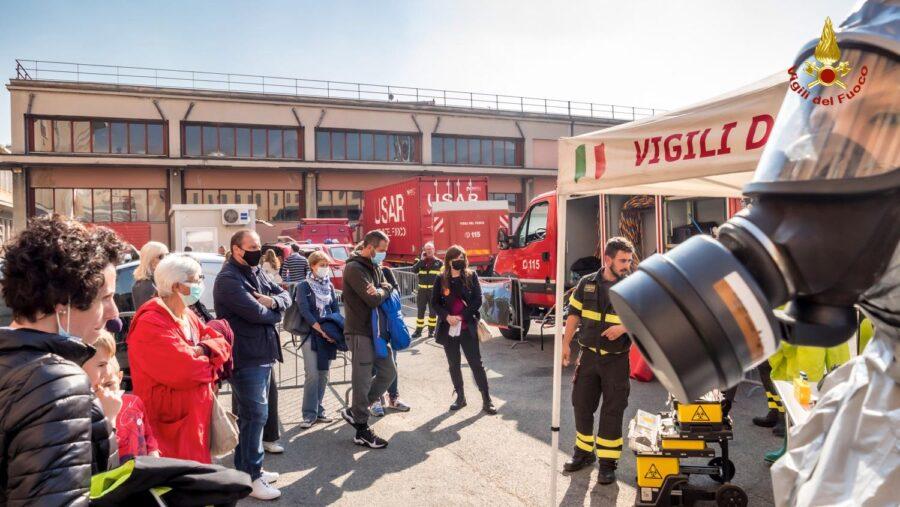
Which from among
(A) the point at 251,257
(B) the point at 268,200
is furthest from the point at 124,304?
(B) the point at 268,200

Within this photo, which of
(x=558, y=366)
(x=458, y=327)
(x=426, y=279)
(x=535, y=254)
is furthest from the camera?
(x=426, y=279)

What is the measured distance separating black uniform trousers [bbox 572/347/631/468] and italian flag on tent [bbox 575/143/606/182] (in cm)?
175

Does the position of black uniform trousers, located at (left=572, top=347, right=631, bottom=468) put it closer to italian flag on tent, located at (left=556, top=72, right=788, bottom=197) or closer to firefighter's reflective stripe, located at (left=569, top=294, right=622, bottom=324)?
firefighter's reflective stripe, located at (left=569, top=294, right=622, bottom=324)

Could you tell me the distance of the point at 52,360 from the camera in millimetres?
1587

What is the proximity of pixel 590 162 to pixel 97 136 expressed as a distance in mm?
28439

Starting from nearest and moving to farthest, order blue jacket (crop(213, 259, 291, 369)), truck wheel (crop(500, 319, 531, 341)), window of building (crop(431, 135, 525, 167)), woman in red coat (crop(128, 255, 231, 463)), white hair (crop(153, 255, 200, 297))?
woman in red coat (crop(128, 255, 231, 463)) < white hair (crop(153, 255, 200, 297)) < blue jacket (crop(213, 259, 291, 369)) < truck wheel (crop(500, 319, 531, 341)) < window of building (crop(431, 135, 525, 167))

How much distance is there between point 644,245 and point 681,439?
6.01m

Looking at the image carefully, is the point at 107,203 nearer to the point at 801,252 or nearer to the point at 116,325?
the point at 116,325

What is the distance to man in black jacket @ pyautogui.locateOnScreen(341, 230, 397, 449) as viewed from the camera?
561cm

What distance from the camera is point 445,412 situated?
22.1ft

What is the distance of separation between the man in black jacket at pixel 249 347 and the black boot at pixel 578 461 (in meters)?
2.36

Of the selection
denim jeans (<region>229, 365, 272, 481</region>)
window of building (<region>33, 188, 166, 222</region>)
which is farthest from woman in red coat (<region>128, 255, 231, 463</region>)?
window of building (<region>33, 188, 166, 222</region>)

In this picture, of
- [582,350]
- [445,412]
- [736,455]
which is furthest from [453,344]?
[736,455]

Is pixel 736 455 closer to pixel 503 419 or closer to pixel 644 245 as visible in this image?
pixel 503 419
